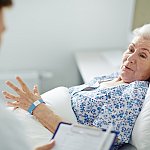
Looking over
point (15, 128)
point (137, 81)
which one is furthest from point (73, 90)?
point (15, 128)

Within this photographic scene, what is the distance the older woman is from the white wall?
3.17ft

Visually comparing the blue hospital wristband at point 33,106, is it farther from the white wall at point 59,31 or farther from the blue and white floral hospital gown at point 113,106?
the white wall at point 59,31

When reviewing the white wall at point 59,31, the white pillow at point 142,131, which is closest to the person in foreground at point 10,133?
the white pillow at point 142,131

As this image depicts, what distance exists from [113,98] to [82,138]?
416 millimetres

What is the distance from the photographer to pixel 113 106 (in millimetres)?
1501

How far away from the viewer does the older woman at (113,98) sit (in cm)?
146

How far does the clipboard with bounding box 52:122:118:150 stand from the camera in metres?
1.13

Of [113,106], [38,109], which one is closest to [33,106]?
[38,109]

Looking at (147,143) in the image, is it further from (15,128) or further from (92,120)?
(15,128)

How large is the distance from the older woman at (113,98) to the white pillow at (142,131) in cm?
3

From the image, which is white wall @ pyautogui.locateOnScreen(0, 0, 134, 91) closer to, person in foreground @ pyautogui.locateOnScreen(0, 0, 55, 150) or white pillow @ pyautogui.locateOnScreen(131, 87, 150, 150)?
white pillow @ pyautogui.locateOnScreen(131, 87, 150, 150)

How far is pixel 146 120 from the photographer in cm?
142

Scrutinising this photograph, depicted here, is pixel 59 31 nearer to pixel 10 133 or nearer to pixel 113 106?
pixel 113 106

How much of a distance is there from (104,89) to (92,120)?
0.61 ft
